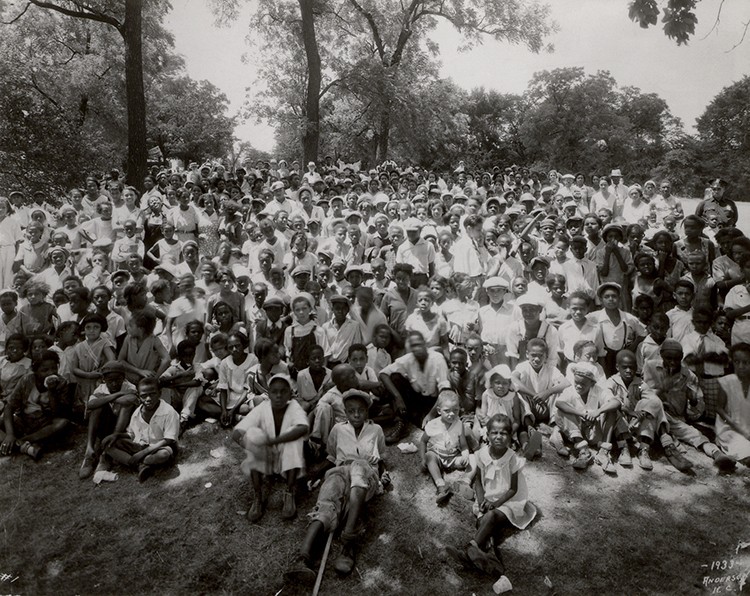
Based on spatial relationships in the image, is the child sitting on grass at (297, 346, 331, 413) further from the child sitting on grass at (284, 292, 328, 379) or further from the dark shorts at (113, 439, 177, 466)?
the dark shorts at (113, 439, 177, 466)

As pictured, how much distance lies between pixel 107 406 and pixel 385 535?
10.7 ft

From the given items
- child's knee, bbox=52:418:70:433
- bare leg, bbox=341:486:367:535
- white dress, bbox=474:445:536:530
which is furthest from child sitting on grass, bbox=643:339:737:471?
child's knee, bbox=52:418:70:433

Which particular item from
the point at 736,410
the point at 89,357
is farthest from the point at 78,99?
the point at 736,410

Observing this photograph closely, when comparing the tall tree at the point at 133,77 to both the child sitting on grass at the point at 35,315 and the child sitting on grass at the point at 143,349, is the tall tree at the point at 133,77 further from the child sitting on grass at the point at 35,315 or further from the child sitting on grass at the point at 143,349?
the child sitting on grass at the point at 143,349

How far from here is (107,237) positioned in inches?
328

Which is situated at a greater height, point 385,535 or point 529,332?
point 529,332

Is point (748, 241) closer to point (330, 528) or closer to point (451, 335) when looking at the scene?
point (451, 335)

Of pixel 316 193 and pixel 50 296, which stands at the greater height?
pixel 316 193

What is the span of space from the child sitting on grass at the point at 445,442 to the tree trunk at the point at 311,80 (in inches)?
572

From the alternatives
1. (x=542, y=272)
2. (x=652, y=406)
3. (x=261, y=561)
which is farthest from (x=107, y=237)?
(x=652, y=406)

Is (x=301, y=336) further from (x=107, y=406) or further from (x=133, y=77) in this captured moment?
(x=133, y=77)

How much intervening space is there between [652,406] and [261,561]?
13.1 feet

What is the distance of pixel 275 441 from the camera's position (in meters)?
4.44

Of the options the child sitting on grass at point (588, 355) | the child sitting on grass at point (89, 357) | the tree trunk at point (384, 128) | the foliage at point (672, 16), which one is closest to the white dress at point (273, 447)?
the child sitting on grass at point (89, 357)
